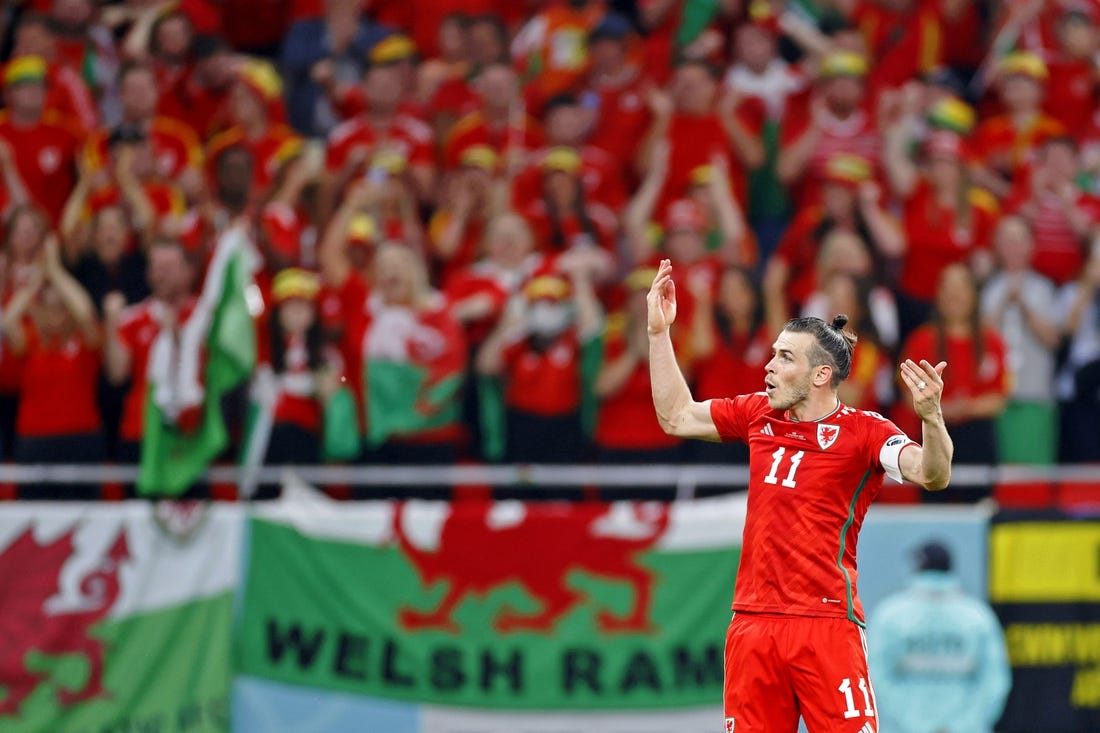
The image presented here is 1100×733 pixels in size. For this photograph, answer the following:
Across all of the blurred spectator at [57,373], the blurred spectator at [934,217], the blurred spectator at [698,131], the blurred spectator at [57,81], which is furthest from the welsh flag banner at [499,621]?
the blurred spectator at [57,81]

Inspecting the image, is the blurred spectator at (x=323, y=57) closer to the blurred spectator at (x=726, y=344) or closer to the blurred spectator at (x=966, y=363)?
the blurred spectator at (x=726, y=344)

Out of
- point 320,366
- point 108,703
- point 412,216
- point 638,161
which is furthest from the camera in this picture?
point 638,161

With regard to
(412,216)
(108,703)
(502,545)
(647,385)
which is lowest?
(108,703)

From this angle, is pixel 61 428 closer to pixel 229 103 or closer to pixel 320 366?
pixel 320 366

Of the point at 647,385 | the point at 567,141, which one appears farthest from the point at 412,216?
the point at 647,385

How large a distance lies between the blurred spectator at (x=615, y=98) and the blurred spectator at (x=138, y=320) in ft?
12.4

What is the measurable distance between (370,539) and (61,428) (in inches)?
93.8

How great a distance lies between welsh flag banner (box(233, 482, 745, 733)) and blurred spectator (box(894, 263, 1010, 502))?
1.77 meters

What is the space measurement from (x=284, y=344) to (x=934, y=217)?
4.96 m

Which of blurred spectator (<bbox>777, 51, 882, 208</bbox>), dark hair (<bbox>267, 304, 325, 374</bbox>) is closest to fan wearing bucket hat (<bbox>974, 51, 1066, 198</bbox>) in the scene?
blurred spectator (<bbox>777, 51, 882, 208</bbox>)

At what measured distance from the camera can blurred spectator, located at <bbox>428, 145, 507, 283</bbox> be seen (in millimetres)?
13414

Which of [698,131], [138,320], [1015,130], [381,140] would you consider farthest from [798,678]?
[1015,130]

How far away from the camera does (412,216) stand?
13.4 m

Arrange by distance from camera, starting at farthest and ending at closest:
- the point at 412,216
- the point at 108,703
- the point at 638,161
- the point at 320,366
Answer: the point at 638,161, the point at 412,216, the point at 320,366, the point at 108,703
